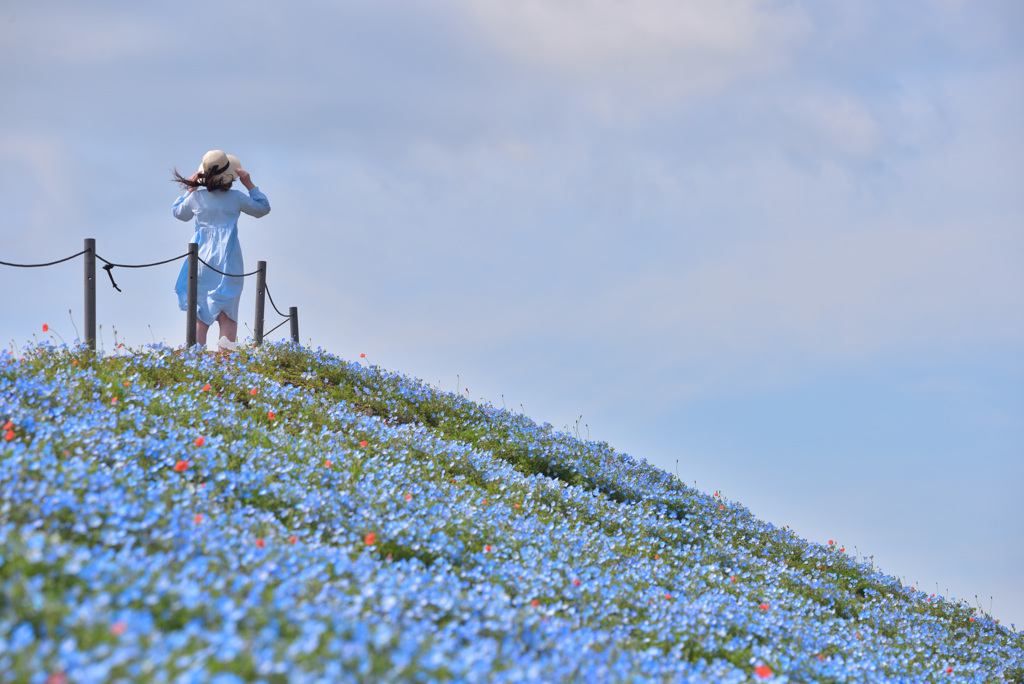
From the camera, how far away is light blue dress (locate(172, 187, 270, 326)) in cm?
1309

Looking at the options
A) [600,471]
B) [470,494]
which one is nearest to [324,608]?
[470,494]

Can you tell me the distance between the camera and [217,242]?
1325 cm

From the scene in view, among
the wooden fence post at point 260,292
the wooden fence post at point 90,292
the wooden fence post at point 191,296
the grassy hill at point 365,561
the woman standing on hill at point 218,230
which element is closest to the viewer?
the grassy hill at point 365,561

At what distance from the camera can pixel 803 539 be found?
1139 centimetres

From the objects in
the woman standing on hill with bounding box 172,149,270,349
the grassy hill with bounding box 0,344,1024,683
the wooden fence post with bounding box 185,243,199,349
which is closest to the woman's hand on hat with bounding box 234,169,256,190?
the woman standing on hill with bounding box 172,149,270,349

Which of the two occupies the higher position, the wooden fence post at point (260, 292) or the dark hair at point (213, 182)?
the dark hair at point (213, 182)

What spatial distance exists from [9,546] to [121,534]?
0.55 meters

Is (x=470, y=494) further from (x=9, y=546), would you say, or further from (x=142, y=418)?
(x=9, y=546)

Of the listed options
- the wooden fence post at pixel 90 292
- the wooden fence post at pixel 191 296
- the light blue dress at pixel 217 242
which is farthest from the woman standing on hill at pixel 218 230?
the wooden fence post at pixel 90 292

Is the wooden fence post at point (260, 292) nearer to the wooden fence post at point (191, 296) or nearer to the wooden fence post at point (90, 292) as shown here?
the wooden fence post at point (191, 296)

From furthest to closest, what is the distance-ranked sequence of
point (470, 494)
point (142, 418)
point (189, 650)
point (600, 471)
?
1. point (600, 471)
2. point (470, 494)
3. point (142, 418)
4. point (189, 650)

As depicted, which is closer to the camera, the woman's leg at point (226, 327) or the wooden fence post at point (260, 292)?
the woman's leg at point (226, 327)

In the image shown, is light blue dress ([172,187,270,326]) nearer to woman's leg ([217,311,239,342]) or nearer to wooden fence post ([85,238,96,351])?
woman's leg ([217,311,239,342])

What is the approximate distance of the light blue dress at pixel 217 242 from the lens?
13094 millimetres
